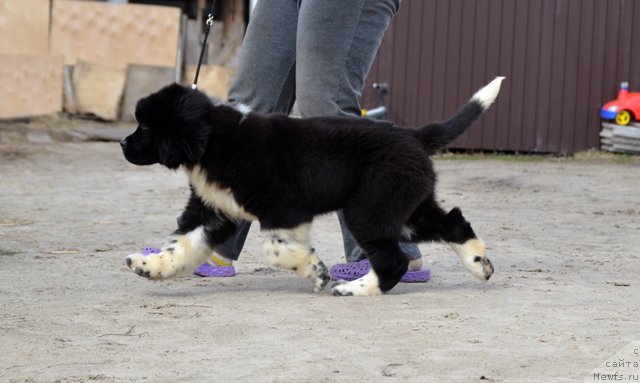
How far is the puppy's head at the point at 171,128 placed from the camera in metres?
4.14

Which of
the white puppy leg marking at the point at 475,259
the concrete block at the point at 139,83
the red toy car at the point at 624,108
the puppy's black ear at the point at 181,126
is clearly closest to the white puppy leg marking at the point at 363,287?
the white puppy leg marking at the point at 475,259

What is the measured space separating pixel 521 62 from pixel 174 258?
8004 millimetres

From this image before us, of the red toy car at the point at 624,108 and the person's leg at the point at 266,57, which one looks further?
the red toy car at the point at 624,108

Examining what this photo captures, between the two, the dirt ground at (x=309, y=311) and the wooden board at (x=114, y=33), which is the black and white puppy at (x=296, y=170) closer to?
the dirt ground at (x=309, y=311)

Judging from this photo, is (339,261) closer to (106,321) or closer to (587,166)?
(106,321)

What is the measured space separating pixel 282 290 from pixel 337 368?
1.35m

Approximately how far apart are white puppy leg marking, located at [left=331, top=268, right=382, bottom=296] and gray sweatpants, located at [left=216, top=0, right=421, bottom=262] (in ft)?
1.15

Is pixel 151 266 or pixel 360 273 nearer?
pixel 151 266

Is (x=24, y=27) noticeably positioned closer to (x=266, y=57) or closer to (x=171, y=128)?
(x=266, y=57)

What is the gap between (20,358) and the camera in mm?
3184

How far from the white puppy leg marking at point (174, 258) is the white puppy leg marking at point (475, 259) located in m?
1.04

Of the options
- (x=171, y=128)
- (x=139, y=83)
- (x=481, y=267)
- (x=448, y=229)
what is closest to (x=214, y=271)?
(x=171, y=128)

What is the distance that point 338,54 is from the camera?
4.47 m

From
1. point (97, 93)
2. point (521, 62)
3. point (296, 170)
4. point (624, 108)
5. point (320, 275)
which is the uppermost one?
point (521, 62)
